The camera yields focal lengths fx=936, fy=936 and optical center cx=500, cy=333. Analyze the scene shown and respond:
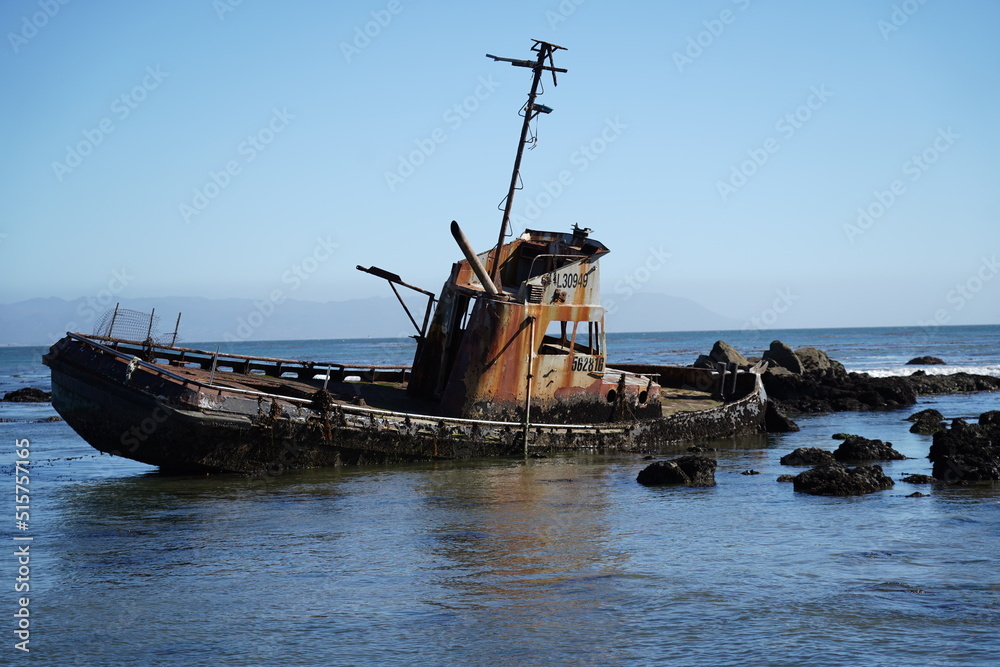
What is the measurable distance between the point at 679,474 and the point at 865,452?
14.4ft

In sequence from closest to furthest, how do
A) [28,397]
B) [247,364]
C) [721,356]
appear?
[247,364] → [28,397] → [721,356]

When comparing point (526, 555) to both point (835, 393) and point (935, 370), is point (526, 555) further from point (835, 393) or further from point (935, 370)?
point (935, 370)

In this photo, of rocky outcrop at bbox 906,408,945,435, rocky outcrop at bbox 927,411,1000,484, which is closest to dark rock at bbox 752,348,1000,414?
rocky outcrop at bbox 906,408,945,435

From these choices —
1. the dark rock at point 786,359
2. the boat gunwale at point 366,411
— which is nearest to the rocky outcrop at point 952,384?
the dark rock at point 786,359

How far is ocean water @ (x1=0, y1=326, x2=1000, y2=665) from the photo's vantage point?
6707 mm

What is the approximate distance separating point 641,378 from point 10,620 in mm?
13235

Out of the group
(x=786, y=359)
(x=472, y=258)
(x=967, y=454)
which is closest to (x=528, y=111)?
(x=472, y=258)

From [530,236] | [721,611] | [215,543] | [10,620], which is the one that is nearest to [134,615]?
[10,620]

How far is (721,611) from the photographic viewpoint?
7414 mm

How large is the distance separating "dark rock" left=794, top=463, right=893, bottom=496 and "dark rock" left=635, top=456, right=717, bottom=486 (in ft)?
4.27

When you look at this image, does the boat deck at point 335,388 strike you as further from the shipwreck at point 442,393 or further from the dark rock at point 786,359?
the dark rock at point 786,359

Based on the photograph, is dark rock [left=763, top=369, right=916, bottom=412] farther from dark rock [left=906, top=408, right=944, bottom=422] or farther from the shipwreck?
the shipwreck

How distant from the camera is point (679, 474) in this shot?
13.8 metres

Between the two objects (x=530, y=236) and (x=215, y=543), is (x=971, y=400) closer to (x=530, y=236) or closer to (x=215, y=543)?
(x=530, y=236)
